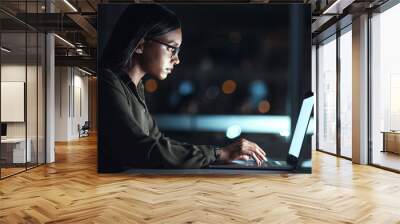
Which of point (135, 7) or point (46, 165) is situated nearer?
point (135, 7)

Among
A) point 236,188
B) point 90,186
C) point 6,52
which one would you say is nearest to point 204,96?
point 236,188

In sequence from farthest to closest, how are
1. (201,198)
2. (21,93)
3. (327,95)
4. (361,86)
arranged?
1. (327,95)
2. (361,86)
3. (21,93)
4. (201,198)

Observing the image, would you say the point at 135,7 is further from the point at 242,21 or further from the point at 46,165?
the point at 46,165

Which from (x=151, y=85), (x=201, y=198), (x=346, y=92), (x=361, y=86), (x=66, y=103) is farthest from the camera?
(x=66, y=103)

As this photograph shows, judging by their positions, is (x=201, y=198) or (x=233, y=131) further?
(x=233, y=131)

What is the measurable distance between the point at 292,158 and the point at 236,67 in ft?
6.21

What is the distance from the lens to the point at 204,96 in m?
6.73

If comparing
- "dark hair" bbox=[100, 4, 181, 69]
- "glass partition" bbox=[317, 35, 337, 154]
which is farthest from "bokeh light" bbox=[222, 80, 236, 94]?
"glass partition" bbox=[317, 35, 337, 154]

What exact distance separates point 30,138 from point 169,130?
10.1 feet

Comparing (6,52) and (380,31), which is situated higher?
(380,31)

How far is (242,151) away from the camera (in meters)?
6.73

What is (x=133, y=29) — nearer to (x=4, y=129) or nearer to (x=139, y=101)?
(x=139, y=101)

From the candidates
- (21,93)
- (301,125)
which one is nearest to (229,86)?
(301,125)

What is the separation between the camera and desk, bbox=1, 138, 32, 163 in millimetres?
6973
